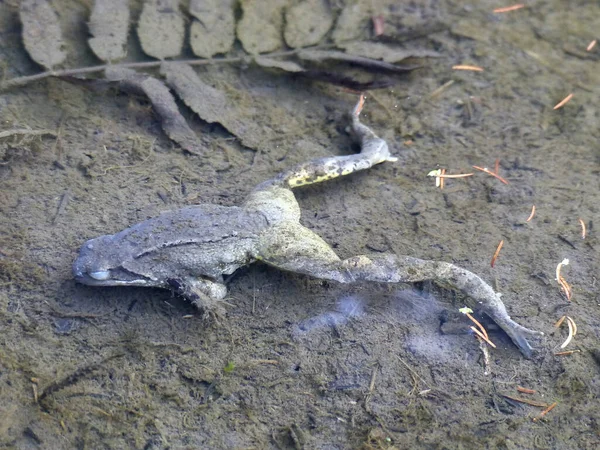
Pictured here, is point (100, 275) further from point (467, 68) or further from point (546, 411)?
point (467, 68)

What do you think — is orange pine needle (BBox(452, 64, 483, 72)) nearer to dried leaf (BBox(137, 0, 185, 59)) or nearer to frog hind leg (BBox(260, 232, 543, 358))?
frog hind leg (BBox(260, 232, 543, 358))

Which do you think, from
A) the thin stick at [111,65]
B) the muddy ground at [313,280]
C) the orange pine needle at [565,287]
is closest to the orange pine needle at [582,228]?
the muddy ground at [313,280]

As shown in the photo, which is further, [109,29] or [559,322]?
[109,29]

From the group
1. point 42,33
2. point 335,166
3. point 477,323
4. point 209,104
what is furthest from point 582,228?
point 42,33

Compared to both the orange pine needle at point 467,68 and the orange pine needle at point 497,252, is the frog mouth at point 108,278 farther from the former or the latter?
the orange pine needle at point 467,68

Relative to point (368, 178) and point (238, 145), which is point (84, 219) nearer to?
point (238, 145)

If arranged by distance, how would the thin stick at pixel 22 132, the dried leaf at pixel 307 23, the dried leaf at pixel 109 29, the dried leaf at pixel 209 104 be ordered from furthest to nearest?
the dried leaf at pixel 307 23 < the dried leaf at pixel 109 29 < the dried leaf at pixel 209 104 < the thin stick at pixel 22 132

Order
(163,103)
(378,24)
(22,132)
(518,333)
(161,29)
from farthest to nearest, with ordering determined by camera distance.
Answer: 1. (378,24)
2. (161,29)
3. (163,103)
4. (22,132)
5. (518,333)
